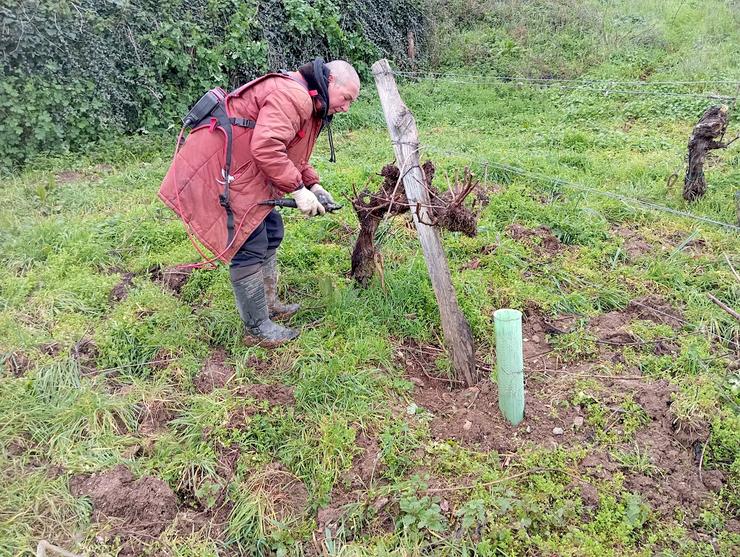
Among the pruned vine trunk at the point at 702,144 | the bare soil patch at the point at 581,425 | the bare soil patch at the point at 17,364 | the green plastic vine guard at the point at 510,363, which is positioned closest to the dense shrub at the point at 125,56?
the bare soil patch at the point at 17,364

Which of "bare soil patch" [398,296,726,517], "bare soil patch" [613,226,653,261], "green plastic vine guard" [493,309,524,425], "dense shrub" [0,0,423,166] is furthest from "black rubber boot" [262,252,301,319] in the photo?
"dense shrub" [0,0,423,166]

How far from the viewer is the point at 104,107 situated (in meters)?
7.30

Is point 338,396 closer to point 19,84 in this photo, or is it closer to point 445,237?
point 445,237

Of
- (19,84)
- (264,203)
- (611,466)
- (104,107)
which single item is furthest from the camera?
(104,107)

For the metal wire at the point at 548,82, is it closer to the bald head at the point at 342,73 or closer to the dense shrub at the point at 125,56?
the dense shrub at the point at 125,56

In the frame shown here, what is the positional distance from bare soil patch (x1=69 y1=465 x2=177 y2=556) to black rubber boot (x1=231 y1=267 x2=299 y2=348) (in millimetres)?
1167

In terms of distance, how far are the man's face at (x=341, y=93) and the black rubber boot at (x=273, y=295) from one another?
1.19 metres


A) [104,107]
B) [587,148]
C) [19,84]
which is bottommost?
[587,148]

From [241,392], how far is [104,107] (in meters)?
5.62

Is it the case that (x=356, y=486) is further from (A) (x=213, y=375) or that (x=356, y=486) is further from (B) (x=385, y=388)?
→ (A) (x=213, y=375)

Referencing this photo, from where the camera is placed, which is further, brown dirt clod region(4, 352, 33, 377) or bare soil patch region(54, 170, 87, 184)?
bare soil patch region(54, 170, 87, 184)

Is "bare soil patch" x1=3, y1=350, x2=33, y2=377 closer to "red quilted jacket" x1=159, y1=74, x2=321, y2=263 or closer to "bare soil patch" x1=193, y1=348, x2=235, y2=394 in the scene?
"bare soil patch" x1=193, y1=348, x2=235, y2=394

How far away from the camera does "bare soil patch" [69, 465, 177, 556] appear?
8.37 ft

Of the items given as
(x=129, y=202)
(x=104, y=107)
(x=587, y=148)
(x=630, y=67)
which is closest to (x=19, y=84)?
(x=104, y=107)
